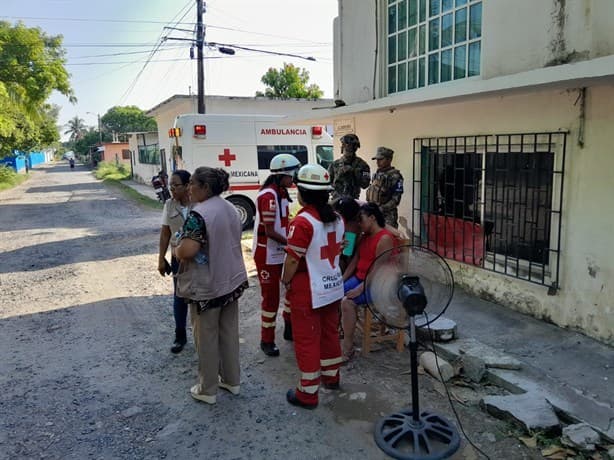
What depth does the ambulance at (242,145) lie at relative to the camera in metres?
10.2

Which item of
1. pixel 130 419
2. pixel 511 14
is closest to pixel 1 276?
pixel 130 419

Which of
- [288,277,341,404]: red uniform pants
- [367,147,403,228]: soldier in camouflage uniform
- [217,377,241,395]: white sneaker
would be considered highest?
[367,147,403,228]: soldier in camouflage uniform

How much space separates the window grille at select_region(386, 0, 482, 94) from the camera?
5.30m

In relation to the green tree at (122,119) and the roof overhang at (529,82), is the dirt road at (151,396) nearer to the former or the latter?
the roof overhang at (529,82)

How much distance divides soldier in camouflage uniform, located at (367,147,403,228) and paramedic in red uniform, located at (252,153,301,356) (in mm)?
1761

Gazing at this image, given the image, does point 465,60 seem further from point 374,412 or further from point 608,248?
point 374,412

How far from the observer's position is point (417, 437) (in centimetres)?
285

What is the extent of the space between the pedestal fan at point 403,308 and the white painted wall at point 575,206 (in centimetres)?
190

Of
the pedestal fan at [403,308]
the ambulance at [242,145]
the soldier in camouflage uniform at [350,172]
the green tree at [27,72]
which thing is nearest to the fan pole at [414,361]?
the pedestal fan at [403,308]

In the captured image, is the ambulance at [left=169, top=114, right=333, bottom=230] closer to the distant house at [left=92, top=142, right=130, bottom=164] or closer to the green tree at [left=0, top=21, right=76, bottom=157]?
the green tree at [left=0, top=21, right=76, bottom=157]

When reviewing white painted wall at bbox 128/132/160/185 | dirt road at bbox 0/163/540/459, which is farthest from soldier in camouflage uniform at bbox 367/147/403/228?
white painted wall at bbox 128/132/160/185

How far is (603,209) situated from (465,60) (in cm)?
238

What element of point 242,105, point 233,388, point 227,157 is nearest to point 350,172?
point 233,388

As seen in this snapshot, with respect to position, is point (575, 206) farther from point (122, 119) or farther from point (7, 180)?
point (122, 119)
